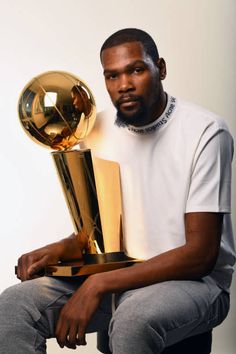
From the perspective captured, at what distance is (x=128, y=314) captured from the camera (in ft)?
5.68

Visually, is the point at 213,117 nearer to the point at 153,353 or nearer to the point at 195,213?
the point at 195,213

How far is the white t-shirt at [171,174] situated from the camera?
1902 millimetres

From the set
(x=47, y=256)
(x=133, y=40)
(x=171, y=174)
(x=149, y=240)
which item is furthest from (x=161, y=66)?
(x=47, y=256)

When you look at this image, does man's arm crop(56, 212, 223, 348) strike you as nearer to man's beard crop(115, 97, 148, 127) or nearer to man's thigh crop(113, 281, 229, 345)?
man's thigh crop(113, 281, 229, 345)

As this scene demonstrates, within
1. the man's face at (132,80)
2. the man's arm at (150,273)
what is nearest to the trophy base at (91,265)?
the man's arm at (150,273)

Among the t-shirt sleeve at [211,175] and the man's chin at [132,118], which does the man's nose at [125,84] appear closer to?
the man's chin at [132,118]

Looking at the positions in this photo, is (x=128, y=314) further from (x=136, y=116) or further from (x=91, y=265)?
(x=136, y=116)

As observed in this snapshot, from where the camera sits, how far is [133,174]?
204cm

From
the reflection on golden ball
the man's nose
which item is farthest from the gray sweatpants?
the man's nose

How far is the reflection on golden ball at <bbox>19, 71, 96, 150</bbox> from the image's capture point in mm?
1982

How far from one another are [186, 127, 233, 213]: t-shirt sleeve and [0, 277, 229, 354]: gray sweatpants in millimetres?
166

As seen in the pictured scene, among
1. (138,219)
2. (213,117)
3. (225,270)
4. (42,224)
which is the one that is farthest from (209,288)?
(42,224)

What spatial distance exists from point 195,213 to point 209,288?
0.17 metres

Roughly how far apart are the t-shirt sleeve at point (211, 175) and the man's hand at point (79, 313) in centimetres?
26
